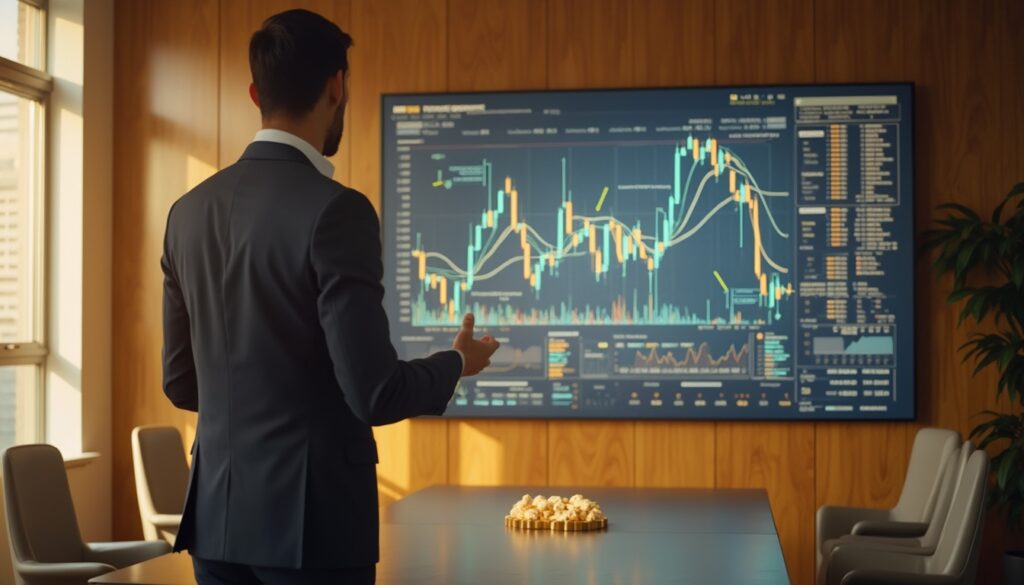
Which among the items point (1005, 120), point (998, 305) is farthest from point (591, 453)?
point (1005, 120)

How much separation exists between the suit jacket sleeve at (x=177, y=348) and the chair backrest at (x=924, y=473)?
3.73 m

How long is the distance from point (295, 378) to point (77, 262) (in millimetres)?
4924

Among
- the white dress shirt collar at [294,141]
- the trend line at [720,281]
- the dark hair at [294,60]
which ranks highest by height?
the dark hair at [294,60]

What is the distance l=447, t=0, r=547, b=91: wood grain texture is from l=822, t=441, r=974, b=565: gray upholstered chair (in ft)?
8.92

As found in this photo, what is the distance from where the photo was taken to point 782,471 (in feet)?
19.8

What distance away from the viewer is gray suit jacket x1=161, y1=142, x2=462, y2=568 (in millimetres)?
1783

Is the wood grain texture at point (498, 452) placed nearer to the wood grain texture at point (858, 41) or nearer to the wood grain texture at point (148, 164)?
the wood grain texture at point (148, 164)

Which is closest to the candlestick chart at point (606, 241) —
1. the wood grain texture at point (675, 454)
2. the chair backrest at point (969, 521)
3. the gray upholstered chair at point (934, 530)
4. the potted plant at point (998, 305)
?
the wood grain texture at point (675, 454)

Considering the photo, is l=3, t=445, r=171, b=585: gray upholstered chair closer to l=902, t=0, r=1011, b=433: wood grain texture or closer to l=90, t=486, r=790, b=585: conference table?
l=90, t=486, r=790, b=585: conference table

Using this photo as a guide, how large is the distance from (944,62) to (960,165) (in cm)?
51

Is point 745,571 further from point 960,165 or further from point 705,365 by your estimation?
point 960,165

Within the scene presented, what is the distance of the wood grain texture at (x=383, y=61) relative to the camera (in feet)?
20.9

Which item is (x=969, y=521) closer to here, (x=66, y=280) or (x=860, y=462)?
(x=860, y=462)

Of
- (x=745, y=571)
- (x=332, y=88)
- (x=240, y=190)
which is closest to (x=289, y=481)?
(x=240, y=190)
